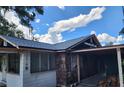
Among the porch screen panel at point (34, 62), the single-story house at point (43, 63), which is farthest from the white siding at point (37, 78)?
the porch screen panel at point (34, 62)

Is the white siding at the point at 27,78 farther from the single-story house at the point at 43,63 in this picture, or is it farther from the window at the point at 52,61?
the window at the point at 52,61

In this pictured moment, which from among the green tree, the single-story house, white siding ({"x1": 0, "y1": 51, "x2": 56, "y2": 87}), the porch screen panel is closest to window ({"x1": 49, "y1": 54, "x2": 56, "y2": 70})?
the single-story house

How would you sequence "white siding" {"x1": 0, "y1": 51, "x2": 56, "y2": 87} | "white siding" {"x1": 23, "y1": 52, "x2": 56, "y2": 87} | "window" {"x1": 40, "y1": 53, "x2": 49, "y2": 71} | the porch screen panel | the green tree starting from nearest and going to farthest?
1. "white siding" {"x1": 0, "y1": 51, "x2": 56, "y2": 87}
2. "white siding" {"x1": 23, "y1": 52, "x2": 56, "y2": 87}
3. the porch screen panel
4. "window" {"x1": 40, "y1": 53, "x2": 49, "y2": 71}
5. the green tree

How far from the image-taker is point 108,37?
27.4 m

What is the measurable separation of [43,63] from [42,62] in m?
0.12

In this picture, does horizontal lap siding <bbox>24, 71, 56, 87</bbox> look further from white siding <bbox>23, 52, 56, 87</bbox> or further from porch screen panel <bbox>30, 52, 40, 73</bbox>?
porch screen panel <bbox>30, 52, 40, 73</bbox>

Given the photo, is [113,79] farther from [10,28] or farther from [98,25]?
[98,25]

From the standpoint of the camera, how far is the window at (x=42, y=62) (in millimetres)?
7877

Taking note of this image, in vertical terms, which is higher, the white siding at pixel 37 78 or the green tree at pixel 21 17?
the green tree at pixel 21 17

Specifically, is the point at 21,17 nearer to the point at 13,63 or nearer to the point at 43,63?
the point at 13,63

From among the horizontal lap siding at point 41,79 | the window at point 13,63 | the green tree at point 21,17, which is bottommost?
the horizontal lap siding at point 41,79

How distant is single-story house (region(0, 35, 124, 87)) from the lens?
23.4 ft
